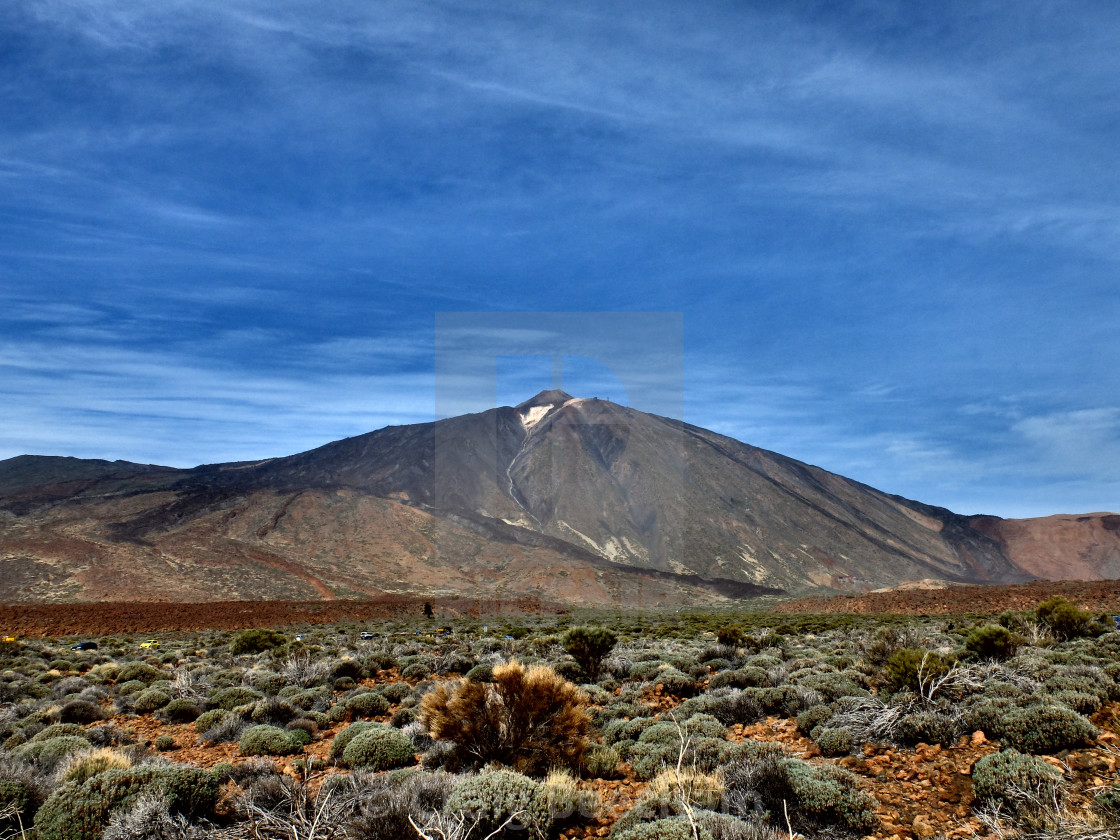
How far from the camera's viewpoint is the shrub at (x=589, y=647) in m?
13.7

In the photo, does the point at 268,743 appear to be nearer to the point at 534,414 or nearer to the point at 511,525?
the point at 511,525

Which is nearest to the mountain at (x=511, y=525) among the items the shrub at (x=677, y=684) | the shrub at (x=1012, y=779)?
the shrub at (x=677, y=684)

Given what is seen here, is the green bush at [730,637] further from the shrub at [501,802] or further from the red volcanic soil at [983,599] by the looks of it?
the red volcanic soil at [983,599]

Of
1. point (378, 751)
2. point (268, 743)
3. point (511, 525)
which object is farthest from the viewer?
point (511, 525)

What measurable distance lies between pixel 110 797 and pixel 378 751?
9.48 feet

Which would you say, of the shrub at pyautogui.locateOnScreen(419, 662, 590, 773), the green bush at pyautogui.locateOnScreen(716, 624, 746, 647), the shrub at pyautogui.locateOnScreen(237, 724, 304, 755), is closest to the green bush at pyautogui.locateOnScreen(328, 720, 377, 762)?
the shrub at pyautogui.locateOnScreen(237, 724, 304, 755)

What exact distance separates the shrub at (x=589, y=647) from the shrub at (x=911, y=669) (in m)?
6.17

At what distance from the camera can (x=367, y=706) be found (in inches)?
437

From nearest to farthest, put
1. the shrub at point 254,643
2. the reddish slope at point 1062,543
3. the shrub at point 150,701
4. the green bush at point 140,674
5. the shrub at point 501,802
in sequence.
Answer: the shrub at point 501,802 → the shrub at point 150,701 → the green bush at point 140,674 → the shrub at point 254,643 → the reddish slope at point 1062,543

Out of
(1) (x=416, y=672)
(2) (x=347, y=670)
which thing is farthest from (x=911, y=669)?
(2) (x=347, y=670)

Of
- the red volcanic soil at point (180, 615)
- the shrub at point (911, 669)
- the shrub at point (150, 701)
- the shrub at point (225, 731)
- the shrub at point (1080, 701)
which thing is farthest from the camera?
the red volcanic soil at point (180, 615)

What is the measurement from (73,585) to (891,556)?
121258 mm

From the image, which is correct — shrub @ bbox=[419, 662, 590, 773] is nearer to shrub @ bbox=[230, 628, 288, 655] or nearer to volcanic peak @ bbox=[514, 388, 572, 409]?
shrub @ bbox=[230, 628, 288, 655]

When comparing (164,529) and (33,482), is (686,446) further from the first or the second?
(33,482)
